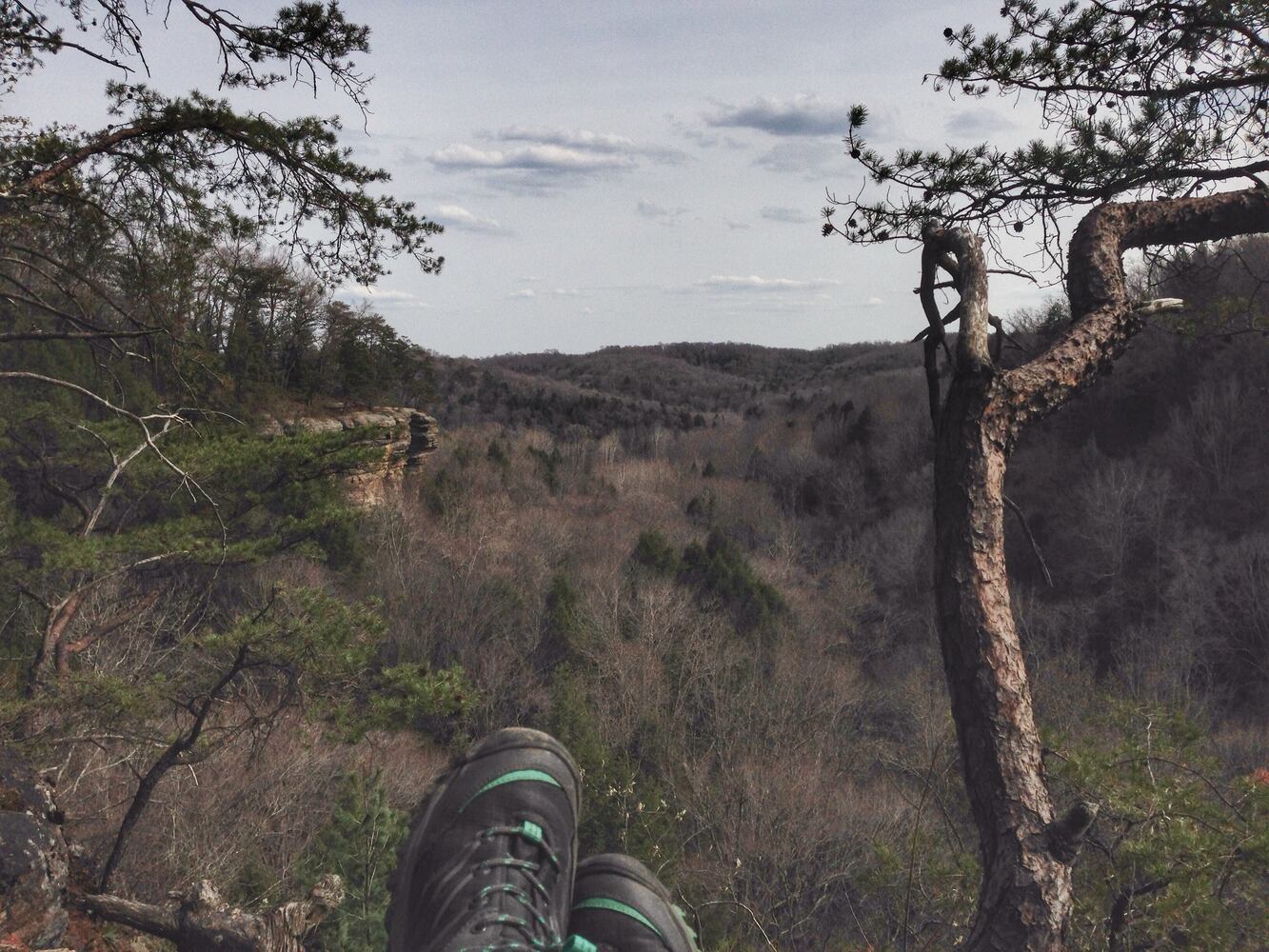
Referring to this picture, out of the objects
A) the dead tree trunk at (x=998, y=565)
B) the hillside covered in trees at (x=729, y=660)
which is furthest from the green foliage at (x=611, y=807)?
the dead tree trunk at (x=998, y=565)

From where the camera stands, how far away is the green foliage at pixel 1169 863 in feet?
14.6

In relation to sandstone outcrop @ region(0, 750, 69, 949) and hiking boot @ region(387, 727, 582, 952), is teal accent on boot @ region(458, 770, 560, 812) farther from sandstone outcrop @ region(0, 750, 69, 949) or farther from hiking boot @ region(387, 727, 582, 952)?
sandstone outcrop @ region(0, 750, 69, 949)

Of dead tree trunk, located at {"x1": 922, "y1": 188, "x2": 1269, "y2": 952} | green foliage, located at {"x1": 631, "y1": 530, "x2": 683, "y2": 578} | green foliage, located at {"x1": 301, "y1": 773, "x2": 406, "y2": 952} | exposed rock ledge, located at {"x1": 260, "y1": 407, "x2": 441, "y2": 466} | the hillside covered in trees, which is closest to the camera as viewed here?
dead tree trunk, located at {"x1": 922, "y1": 188, "x2": 1269, "y2": 952}

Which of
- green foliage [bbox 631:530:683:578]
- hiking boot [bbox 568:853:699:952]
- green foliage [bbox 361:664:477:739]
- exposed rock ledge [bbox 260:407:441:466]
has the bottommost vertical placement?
green foliage [bbox 631:530:683:578]

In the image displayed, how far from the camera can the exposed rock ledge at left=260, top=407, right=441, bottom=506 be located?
23.9m

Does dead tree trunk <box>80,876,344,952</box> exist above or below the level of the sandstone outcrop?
below

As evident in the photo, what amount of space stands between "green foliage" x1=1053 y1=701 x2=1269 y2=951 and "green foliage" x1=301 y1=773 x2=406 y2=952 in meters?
3.78

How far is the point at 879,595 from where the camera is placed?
29812 millimetres

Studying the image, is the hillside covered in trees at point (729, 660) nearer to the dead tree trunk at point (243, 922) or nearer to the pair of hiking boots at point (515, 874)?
the dead tree trunk at point (243, 922)

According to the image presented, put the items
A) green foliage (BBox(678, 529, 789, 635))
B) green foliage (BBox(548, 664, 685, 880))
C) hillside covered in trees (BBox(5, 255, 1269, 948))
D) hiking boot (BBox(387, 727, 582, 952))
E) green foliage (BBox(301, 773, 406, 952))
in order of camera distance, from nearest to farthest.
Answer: hiking boot (BBox(387, 727, 582, 952)) → green foliage (BBox(301, 773, 406, 952)) → hillside covered in trees (BBox(5, 255, 1269, 948)) → green foliage (BBox(548, 664, 685, 880)) → green foliage (BBox(678, 529, 789, 635))

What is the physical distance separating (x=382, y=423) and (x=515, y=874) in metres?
23.2

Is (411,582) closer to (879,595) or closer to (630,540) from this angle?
(630,540)

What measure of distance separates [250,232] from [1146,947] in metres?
6.69

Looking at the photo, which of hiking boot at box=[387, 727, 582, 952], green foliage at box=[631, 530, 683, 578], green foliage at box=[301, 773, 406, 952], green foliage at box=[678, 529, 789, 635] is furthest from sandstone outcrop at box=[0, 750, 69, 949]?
green foliage at box=[631, 530, 683, 578]
